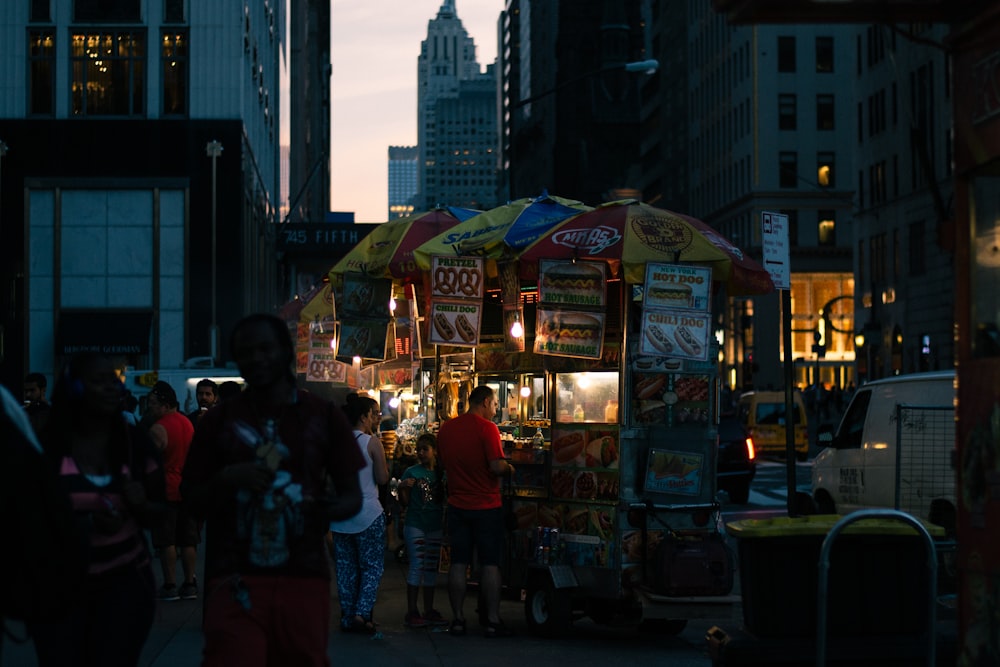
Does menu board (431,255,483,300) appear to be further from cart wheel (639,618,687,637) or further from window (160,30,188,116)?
window (160,30,188,116)

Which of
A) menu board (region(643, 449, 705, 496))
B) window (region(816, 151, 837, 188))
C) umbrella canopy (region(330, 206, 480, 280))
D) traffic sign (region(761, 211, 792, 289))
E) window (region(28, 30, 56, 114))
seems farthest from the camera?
window (region(816, 151, 837, 188))

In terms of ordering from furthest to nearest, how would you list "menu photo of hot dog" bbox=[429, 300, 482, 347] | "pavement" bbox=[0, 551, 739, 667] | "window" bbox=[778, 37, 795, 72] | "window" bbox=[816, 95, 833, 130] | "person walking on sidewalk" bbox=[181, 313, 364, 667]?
1. "window" bbox=[816, 95, 833, 130]
2. "window" bbox=[778, 37, 795, 72]
3. "menu photo of hot dog" bbox=[429, 300, 482, 347]
4. "pavement" bbox=[0, 551, 739, 667]
5. "person walking on sidewalk" bbox=[181, 313, 364, 667]

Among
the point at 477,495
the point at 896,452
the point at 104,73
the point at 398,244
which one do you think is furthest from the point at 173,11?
the point at 477,495

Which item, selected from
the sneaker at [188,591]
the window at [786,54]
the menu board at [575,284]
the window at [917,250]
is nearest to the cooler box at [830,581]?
the menu board at [575,284]

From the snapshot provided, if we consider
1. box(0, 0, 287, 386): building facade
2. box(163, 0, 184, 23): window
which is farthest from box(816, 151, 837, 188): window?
box(163, 0, 184, 23): window

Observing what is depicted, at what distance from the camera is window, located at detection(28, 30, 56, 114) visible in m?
Answer: 51.1

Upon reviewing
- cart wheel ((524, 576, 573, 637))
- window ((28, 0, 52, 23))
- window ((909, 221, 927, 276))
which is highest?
window ((28, 0, 52, 23))

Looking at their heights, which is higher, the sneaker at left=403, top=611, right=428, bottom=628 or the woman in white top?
the woman in white top

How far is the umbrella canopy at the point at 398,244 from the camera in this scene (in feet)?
52.4

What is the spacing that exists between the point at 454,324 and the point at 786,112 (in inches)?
3169

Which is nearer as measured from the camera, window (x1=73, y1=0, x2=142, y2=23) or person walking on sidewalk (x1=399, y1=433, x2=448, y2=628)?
person walking on sidewalk (x1=399, y1=433, x2=448, y2=628)

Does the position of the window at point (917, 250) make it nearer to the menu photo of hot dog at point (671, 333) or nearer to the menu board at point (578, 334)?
the menu board at point (578, 334)

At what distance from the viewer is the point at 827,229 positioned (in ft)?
301

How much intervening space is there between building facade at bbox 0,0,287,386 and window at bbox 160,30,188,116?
41mm
